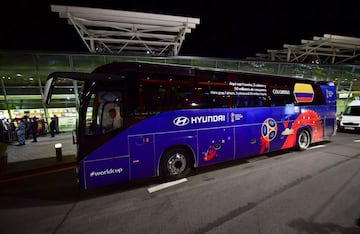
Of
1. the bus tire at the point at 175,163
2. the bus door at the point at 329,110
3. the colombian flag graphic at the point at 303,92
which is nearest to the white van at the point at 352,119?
the bus door at the point at 329,110

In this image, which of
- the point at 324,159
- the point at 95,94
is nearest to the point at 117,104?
the point at 95,94

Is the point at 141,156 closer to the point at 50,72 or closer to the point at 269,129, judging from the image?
the point at 269,129

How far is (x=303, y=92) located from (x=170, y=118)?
6.35 m

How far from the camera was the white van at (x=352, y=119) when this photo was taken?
12263mm

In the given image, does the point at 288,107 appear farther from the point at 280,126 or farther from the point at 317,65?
the point at 317,65

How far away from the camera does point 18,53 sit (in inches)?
460

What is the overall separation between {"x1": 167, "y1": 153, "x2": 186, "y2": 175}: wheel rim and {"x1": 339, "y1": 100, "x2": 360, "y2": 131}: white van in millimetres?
13178

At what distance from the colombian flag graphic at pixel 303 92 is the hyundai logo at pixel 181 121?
5.24 m

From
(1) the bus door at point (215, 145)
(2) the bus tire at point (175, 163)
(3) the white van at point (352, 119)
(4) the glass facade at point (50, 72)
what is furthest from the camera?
(4) the glass facade at point (50, 72)

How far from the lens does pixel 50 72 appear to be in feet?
44.4

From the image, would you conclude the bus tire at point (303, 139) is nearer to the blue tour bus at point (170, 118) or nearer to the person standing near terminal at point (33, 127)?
the blue tour bus at point (170, 118)

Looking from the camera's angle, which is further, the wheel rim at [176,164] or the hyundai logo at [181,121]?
the wheel rim at [176,164]

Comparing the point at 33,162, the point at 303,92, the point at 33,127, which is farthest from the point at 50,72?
the point at 303,92

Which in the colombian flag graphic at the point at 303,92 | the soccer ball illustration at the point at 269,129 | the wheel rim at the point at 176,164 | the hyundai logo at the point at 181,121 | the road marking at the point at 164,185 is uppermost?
the colombian flag graphic at the point at 303,92
